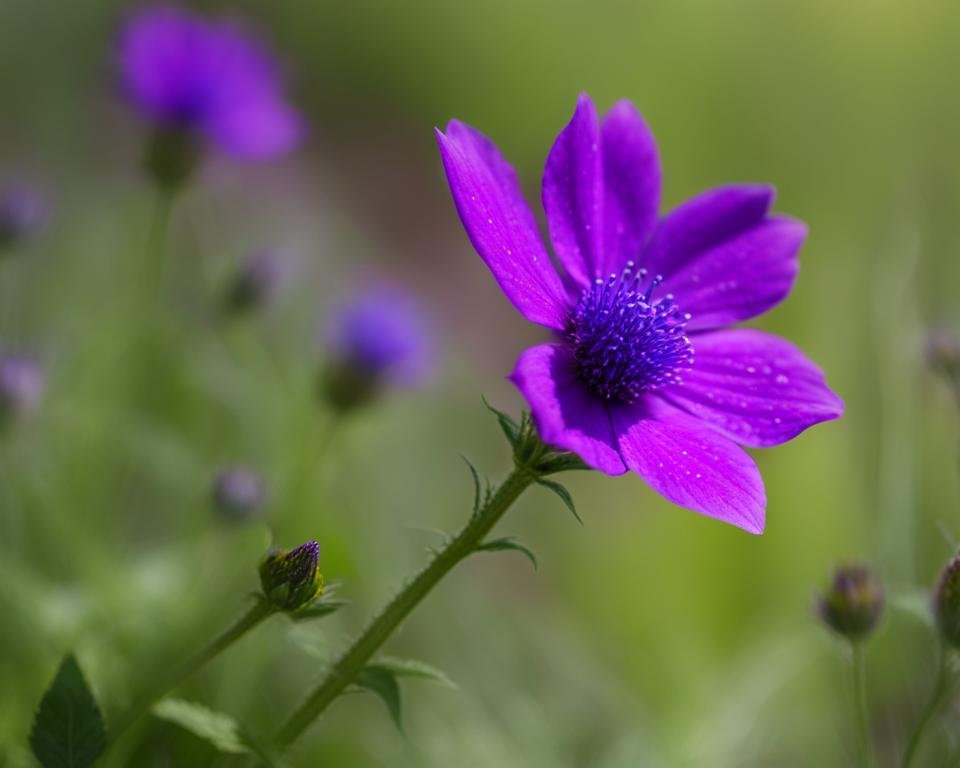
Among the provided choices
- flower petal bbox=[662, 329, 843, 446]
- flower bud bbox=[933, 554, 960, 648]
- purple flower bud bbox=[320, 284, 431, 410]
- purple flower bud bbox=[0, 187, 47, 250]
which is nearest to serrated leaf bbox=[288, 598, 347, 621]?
flower petal bbox=[662, 329, 843, 446]

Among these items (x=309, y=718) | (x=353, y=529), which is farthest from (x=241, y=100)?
(x=309, y=718)

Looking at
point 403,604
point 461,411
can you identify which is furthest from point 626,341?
point 461,411

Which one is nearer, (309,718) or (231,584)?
(309,718)

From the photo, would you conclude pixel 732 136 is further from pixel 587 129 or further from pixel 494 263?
pixel 494 263

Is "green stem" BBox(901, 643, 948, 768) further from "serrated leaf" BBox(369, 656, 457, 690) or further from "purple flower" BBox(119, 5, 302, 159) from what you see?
"purple flower" BBox(119, 5, 302, 159)

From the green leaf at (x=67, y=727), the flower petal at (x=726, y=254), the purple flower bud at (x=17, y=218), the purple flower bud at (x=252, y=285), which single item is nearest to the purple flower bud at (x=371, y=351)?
the purple flower bud at (x=252, y=285)
